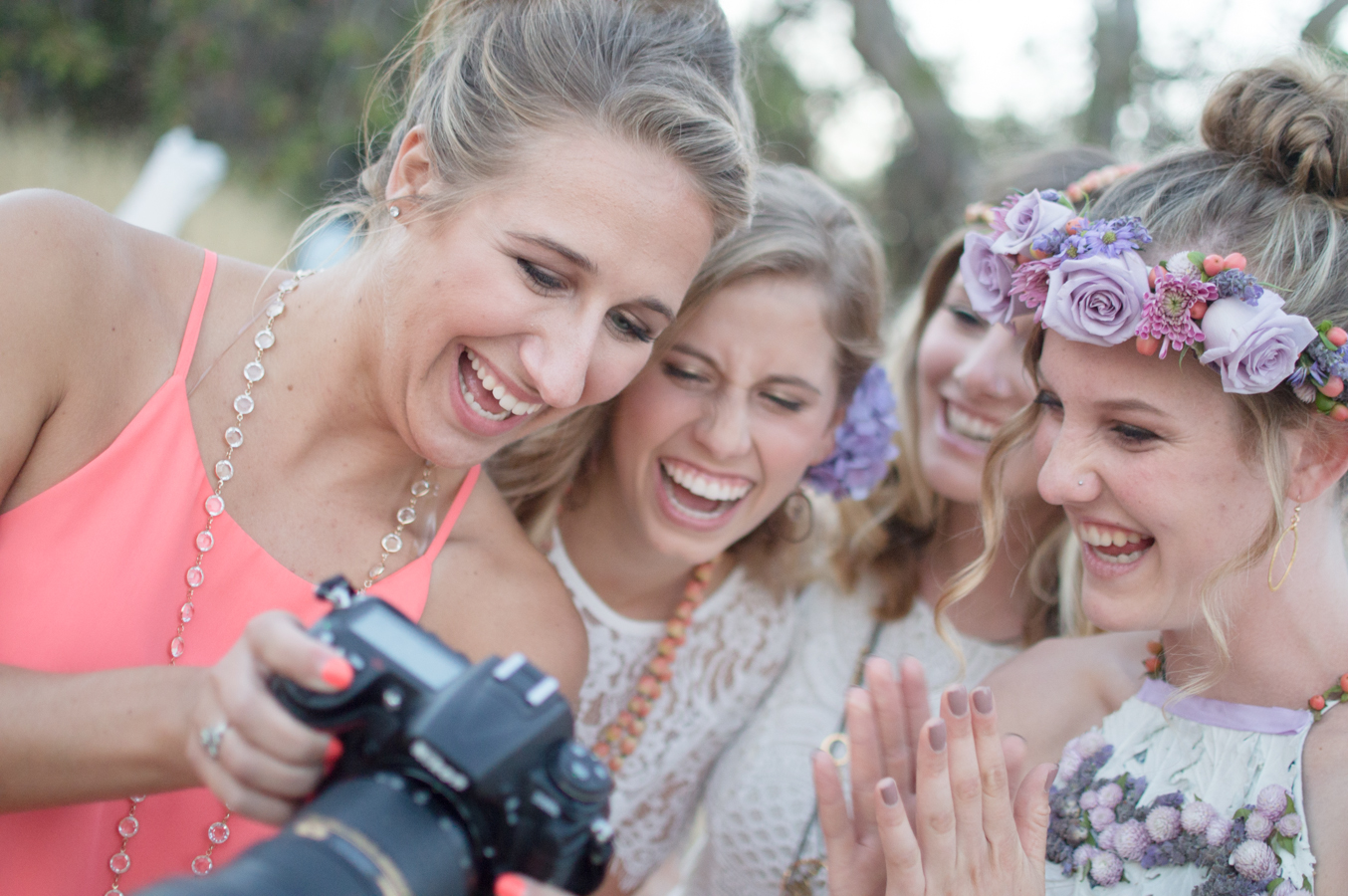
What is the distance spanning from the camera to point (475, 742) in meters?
1.24

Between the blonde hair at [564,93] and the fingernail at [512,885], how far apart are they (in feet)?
3.95

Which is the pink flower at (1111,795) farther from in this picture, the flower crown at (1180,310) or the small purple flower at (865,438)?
the small purple flower at (865,438)

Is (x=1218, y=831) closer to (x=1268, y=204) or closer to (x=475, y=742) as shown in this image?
(x=1268, y=204)

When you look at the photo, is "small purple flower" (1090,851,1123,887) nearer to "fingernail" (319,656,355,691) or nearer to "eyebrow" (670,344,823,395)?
"eyebrow" (670,344,823,395)

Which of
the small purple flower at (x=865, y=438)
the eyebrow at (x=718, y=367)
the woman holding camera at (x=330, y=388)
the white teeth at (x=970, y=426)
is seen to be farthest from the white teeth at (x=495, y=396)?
the white teeth at (x=970, y=426)

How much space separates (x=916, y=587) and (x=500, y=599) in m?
1.53

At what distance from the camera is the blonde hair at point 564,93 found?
1962 millimetres

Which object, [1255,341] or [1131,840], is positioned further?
[1131,840]

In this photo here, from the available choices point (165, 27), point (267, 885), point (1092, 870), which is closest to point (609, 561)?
point (1092, 870)

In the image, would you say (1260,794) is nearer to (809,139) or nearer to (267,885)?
(267,885)

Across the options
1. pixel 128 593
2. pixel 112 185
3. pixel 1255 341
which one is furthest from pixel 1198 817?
pixel 112 185

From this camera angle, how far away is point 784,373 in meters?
2.65

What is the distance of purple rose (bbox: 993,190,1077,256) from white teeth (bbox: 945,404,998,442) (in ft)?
2.82

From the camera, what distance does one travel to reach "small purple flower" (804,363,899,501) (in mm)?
2916
